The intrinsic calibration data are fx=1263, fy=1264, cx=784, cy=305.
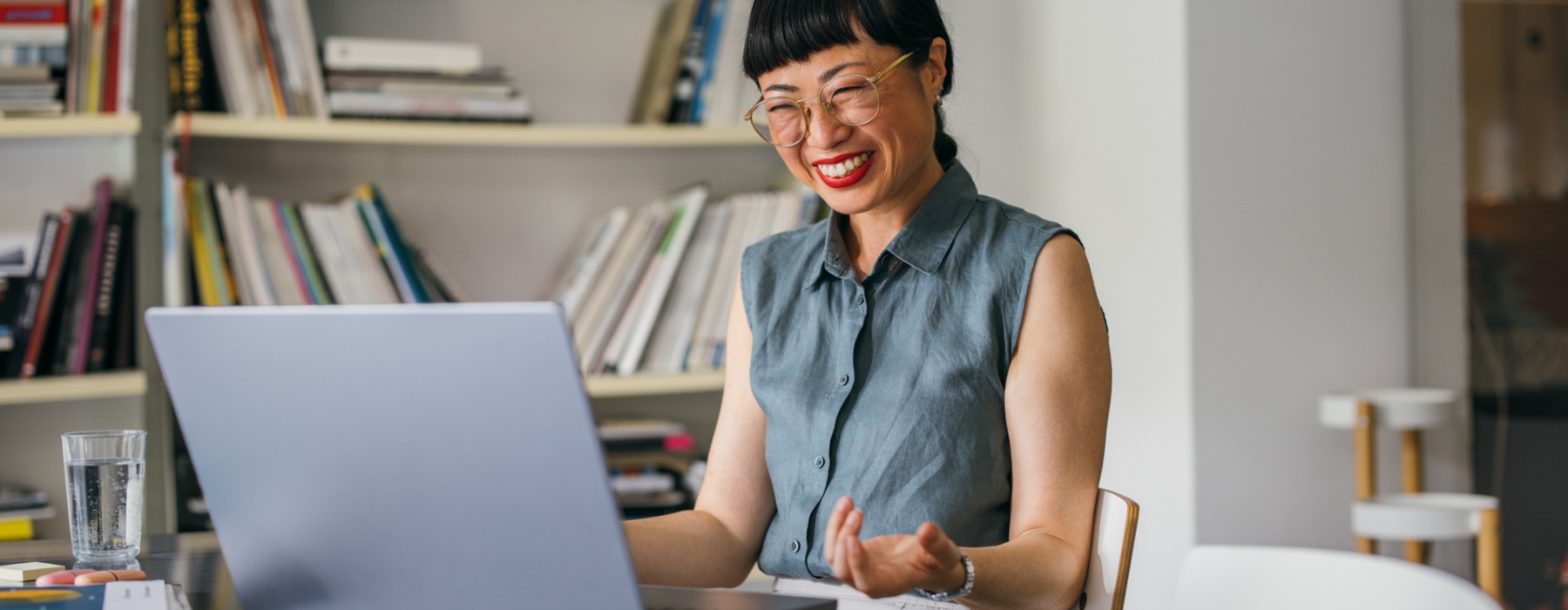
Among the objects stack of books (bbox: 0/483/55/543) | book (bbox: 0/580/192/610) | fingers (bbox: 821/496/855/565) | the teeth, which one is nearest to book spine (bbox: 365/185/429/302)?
stack of books (bbox: 0/483/55/543)

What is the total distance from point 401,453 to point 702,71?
5.66 feet

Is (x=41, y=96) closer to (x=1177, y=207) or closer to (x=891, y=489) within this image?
(x=891, y=489)

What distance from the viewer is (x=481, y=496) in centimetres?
65

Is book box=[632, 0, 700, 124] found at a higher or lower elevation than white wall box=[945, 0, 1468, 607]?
higher

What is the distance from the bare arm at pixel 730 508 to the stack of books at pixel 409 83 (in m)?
1.00

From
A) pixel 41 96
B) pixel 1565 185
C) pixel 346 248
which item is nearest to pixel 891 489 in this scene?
pixel 346 248

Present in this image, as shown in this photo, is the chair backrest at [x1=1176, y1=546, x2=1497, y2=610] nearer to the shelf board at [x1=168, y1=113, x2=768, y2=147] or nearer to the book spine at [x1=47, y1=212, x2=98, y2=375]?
the shelf board at [x1=168, y1=113, x2=768, y2=147]

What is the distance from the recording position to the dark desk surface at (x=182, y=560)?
3.01ft

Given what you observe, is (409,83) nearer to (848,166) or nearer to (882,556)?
(848,166)

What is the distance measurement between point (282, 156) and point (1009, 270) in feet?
5.19

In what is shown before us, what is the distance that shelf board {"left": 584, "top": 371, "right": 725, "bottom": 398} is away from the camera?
2199mm

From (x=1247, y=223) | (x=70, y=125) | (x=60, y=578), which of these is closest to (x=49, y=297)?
(x=70, y=125)

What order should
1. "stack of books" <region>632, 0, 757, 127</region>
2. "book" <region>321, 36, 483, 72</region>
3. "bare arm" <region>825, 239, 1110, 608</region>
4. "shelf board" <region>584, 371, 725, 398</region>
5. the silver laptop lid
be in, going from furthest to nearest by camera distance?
"stack of books" <region>632, 0, 757, 127</region>
"shelf board" <region>584, 371, 725, 398</region>
"book" <region>321, 36, 483, 72</region>
"bare arm" <region>825, 239, 1110, 608</region>
the silver laptop lid

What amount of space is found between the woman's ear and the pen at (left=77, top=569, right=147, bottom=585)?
2.58 ft
